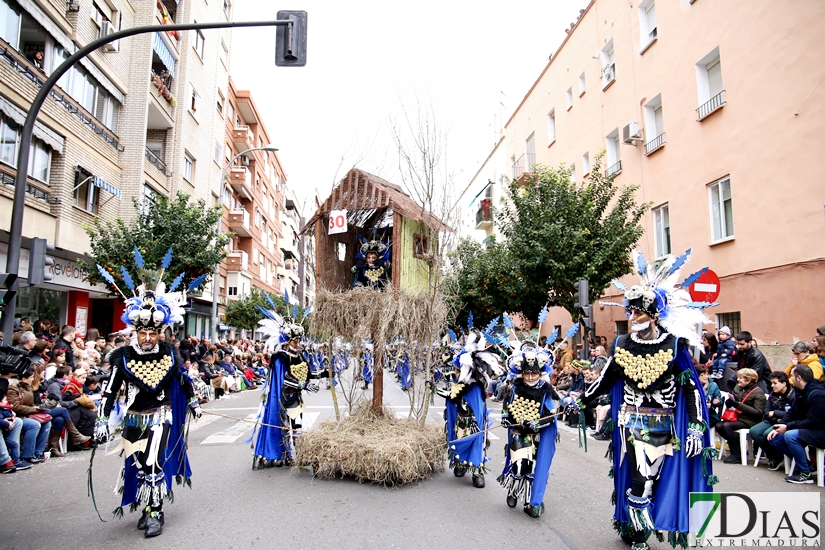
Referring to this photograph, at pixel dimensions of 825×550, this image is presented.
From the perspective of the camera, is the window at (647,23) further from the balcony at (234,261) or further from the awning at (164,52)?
the balcony at (234,261)

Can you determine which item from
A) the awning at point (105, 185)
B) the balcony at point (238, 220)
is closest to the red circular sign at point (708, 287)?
the awning at point (105, 185)

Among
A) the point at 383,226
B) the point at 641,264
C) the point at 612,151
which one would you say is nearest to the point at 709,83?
the point at 612,151

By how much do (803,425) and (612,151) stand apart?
14.1 meters

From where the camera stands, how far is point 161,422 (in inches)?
217

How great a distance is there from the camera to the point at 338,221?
24.5 feet

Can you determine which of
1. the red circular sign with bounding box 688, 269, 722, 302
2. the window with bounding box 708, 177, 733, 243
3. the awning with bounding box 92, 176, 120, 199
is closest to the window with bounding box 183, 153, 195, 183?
the awning with bounding box 92, 176, 120, 199

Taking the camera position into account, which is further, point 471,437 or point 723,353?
point 723,353

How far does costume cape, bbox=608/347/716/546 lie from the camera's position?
4598mm

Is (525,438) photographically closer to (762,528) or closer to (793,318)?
(762,528)

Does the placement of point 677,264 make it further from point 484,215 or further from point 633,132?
point 484,215

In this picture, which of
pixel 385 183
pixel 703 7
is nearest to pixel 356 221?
pixel 385 183

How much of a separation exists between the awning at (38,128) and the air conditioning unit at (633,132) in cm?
1631

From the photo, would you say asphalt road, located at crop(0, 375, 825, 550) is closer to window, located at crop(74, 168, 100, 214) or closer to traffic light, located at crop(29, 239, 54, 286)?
traffic light, located at crop(29, 239, 54, 286)

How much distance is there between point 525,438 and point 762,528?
226cm
